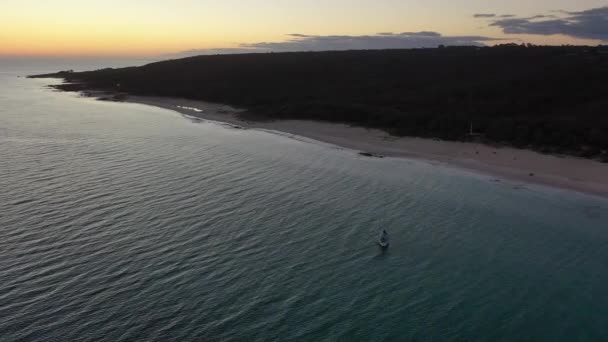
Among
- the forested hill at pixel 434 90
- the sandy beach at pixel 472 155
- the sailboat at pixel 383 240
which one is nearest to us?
the sailboat at pixel 383 240

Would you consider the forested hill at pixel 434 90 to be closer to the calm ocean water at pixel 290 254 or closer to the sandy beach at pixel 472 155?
the sandy beach at pixel 472 155

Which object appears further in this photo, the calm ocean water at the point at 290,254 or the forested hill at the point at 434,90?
the forested hill at the point at 434,90

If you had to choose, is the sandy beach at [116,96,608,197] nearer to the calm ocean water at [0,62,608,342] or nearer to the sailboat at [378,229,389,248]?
the calm ocean water at [0,62,608,342]

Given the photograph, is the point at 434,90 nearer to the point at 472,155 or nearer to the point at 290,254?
the point at 472,155

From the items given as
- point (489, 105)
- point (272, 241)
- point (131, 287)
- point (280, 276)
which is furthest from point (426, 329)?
point (489, 105)

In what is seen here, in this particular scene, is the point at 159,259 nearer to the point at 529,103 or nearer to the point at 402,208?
the point at 402,208

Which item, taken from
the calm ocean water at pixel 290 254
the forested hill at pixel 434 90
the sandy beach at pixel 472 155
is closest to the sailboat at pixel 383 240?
the calm ocean water at pixel 290 254

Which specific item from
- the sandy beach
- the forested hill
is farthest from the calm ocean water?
the forested hill
